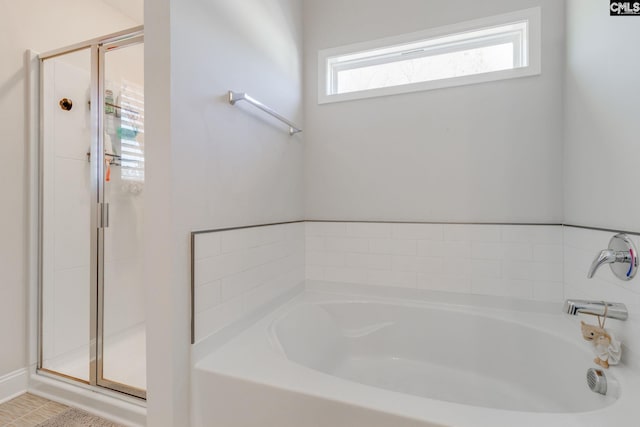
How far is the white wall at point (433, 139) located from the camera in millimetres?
1652

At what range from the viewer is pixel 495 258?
68.1 inches

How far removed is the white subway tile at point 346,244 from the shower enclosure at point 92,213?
4.42 ft

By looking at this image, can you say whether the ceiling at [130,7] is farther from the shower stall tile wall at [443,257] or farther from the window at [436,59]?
the shower stall tile wall at [443,257]

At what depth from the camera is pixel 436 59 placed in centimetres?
192

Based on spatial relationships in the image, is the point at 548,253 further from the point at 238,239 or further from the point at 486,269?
the point at 238,239

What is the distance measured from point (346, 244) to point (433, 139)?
89 centimetres

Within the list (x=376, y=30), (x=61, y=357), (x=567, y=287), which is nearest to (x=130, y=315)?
(x=61, y=357)

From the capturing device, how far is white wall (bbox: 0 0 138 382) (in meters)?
1.63

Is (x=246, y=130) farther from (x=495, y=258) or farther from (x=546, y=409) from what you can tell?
(x=546, y=409)

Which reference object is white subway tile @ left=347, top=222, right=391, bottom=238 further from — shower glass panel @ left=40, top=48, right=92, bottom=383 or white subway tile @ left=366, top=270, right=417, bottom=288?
shower glass panel @ left=40, top=48, right=92, bottom=383

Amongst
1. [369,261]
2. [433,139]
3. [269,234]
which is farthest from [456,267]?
A: [269,234]

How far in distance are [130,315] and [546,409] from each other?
2.64 m

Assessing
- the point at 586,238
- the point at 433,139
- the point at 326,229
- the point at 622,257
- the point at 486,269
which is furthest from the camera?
the point at 326,229

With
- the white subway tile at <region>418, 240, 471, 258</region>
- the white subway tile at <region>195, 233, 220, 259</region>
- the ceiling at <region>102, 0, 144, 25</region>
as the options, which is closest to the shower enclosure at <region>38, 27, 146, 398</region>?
the ceiling at <region>102, 0, 144, 25</region>
